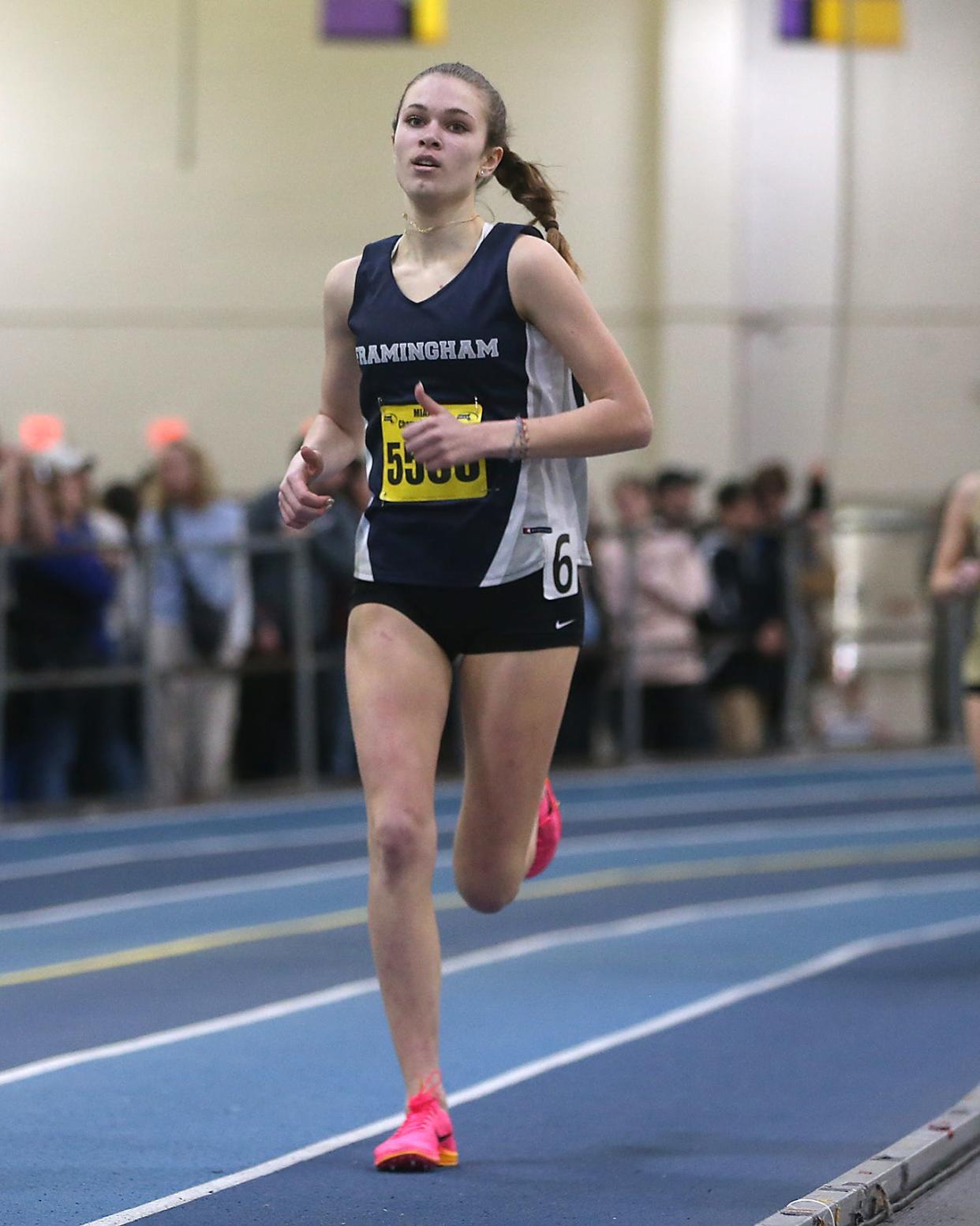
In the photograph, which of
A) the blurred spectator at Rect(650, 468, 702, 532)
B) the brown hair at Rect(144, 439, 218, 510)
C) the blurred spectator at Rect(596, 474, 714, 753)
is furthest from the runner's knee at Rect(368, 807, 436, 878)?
the blurred spectator at Rect(650, 468, 702, 532)

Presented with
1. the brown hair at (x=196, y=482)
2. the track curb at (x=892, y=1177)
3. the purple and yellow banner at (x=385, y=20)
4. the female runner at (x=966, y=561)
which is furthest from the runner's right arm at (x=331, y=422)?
the purple and yellow banner at (x=385, y=20)

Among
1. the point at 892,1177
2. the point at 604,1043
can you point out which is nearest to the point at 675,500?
the point at 604,1043

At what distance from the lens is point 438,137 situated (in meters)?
4.59

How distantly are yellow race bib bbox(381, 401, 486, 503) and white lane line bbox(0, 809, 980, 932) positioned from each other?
464 centimetres

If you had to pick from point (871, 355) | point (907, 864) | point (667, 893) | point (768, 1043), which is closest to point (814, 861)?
point (907, 864)

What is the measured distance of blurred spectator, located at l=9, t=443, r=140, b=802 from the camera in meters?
12.2

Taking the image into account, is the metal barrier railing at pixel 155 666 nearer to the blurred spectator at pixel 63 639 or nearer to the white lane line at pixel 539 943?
the blurred spectator at pixel 63 639

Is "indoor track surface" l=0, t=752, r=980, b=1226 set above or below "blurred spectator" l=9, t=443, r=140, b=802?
below

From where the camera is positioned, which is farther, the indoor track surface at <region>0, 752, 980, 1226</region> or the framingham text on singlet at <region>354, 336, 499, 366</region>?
the indoor track surface at <region>0, 752, 980, 1226</region>

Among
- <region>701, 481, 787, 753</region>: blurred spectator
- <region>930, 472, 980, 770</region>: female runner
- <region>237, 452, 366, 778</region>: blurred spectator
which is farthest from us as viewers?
<region>701, 481, 787, 753</region>: blurred spectator

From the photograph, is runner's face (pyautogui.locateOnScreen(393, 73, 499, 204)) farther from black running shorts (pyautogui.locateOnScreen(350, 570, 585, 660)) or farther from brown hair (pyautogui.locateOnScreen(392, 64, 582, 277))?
black running shorts (pyautogui.locateOnScreen(350, 570, 585, 660))

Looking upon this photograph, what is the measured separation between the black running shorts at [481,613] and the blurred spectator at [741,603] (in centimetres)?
1056

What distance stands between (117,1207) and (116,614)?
8.41m

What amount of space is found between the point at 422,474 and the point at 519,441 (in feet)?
0.77
